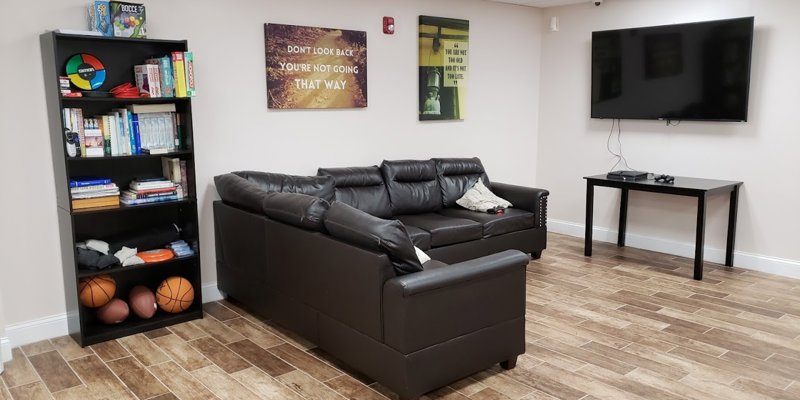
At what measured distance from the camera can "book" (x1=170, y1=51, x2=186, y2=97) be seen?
3791mm

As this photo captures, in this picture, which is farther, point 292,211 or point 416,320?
point 292,211

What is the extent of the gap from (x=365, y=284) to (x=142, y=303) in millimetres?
1818

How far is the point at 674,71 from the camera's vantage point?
555cm

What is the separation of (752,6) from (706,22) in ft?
1.18

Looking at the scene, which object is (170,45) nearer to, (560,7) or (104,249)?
(104,249)

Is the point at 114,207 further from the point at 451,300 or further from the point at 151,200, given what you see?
the point at 451,300

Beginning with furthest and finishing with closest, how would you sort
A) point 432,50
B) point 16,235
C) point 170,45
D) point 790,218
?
point 432,50 → point 790,218 → point 170,45 → point 16,235

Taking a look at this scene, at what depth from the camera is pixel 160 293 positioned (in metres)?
4.02

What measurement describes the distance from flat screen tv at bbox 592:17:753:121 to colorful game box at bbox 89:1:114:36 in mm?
4534

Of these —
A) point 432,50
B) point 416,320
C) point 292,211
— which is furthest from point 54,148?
point 432,50

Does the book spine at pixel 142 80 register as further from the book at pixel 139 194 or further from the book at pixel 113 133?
the book at pixel 139 194

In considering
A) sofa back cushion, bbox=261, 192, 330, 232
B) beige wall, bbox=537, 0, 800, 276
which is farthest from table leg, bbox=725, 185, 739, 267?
sofa back cushion, bbox=261, 192, 330, 232

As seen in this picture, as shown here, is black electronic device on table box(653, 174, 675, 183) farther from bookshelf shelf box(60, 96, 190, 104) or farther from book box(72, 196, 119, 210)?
book box(72, 196, 119, 210)

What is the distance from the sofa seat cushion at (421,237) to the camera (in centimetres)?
459
